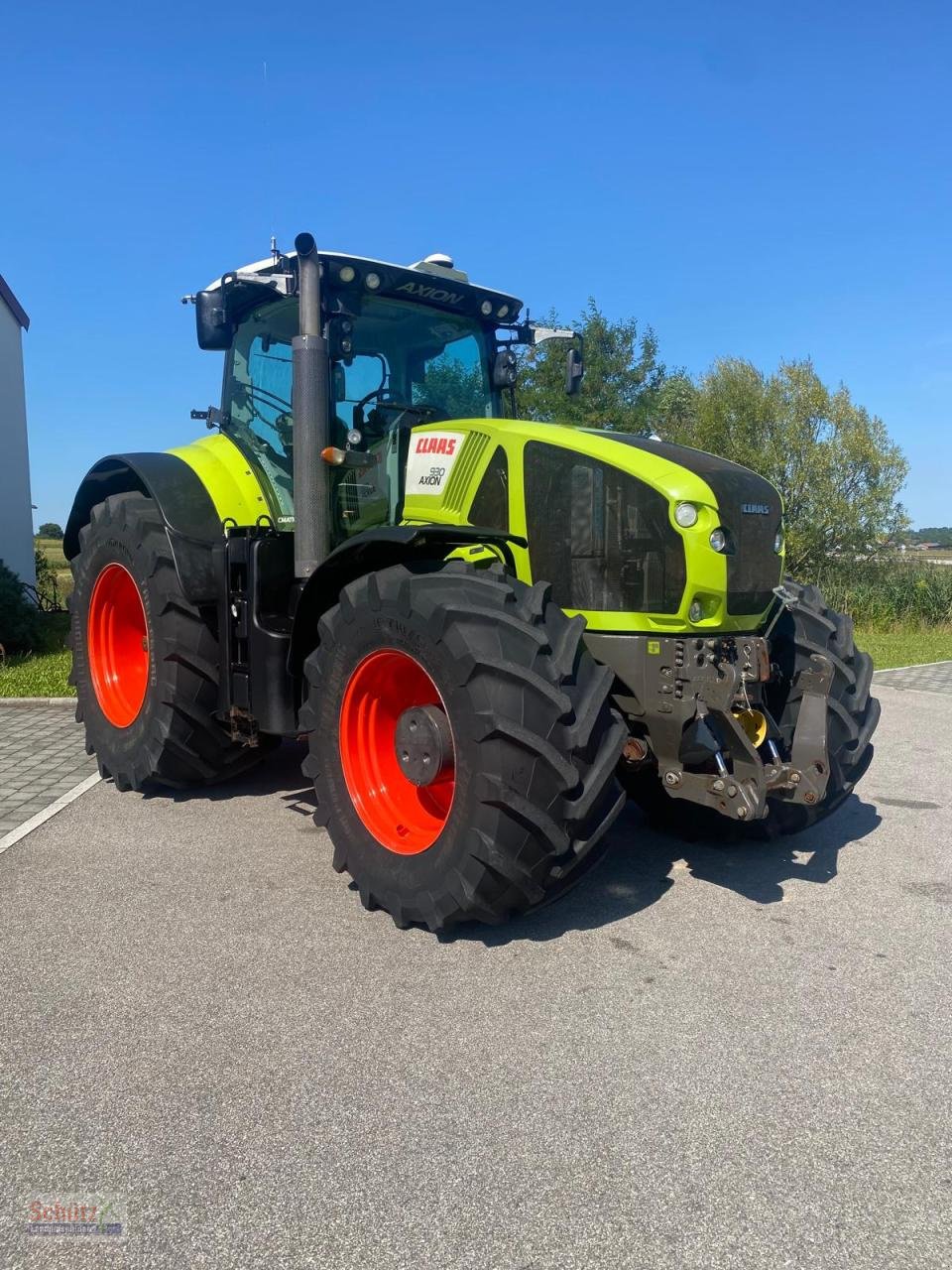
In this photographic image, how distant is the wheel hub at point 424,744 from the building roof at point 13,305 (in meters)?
13.6

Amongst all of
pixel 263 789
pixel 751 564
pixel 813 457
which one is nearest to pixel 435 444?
pixel 751 564

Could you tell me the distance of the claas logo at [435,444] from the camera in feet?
14.9

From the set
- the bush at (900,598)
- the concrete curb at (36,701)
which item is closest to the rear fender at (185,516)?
the concrete curb at (36,701)

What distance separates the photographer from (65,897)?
4.03 metres

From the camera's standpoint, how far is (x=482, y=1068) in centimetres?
280

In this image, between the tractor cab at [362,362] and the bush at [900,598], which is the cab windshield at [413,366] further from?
the bush at [900,598]

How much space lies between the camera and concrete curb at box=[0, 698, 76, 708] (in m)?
8.41

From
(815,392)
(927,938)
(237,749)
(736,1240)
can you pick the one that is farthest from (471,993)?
(815,392)

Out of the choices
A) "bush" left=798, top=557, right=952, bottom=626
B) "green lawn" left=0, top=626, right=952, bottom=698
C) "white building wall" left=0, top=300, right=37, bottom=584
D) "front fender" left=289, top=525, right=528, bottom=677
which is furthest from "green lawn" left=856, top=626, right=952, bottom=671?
"white building wall" left=0, top=300, right=37, bottom=584

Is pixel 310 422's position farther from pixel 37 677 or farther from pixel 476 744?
pixel 37 677

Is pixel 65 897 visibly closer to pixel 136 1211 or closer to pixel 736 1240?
pixel 136 1211

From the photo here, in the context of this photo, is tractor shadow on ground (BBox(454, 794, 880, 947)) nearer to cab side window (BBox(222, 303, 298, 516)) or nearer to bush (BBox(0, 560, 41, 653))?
cab side window (BBox(222, 303, 298, 516))

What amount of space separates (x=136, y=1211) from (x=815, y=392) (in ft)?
78.1

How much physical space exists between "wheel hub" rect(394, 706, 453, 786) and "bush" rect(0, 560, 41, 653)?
857 centimetres
